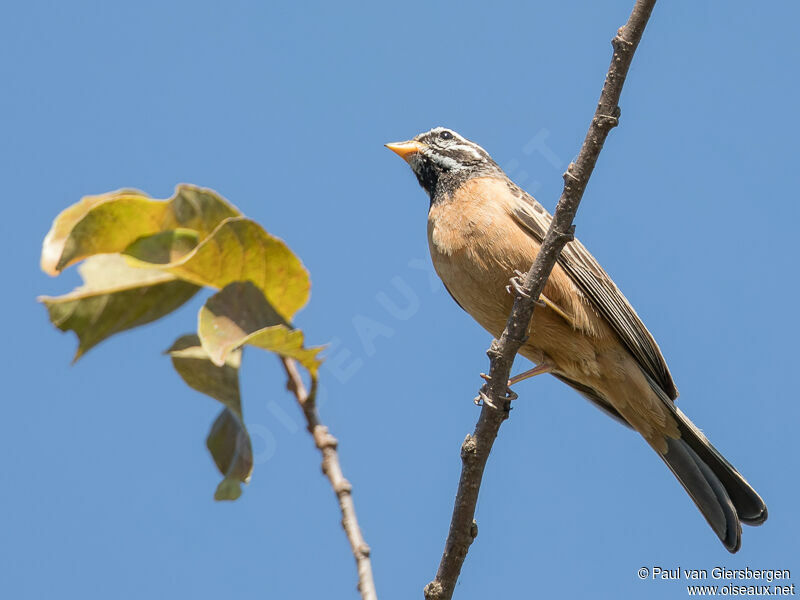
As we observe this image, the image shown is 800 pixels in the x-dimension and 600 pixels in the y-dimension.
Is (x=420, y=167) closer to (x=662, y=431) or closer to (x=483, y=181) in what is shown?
(x=483, y=181)

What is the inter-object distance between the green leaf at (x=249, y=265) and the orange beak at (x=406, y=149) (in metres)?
5.68

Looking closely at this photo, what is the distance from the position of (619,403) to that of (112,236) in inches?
208

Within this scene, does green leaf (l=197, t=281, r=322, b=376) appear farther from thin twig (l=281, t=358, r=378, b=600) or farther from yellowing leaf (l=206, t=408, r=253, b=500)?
yellowing leaf (l=206, t=408, r=253, b=500)

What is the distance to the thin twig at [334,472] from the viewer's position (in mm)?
2346

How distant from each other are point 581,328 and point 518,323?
2141mm

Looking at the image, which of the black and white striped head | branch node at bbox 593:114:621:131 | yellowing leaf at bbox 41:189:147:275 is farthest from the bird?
yellowing leaf at bbox 41:189:147:275

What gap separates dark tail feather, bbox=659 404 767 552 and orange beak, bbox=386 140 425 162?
3466mm

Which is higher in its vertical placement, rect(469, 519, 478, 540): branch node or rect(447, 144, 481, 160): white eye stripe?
rect(447, 144, 481, 160): white eye stripe

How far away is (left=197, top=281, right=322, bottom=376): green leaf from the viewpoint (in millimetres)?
2705

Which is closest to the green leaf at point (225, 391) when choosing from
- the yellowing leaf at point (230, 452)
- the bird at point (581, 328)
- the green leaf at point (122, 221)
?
the yellowing leaf at point (230, 452)

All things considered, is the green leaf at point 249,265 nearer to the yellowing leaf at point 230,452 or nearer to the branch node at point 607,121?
the yellowing leaf at point 230,452

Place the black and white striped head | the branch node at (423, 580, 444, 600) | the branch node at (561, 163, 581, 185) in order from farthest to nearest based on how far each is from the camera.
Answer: the black and white striped head, the branch node at (561, 163, 581, 185), the branch node at (423, 580, 444, 600)

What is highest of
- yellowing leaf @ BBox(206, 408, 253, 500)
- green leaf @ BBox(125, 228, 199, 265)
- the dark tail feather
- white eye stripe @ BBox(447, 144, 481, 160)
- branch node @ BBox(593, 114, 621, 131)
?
white eye stripe @ BBox(447, 144, 481, 160)

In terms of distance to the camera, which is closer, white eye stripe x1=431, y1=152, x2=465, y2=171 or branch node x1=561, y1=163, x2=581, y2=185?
branch node x1=561, y1=163, x2=581, y2=185
